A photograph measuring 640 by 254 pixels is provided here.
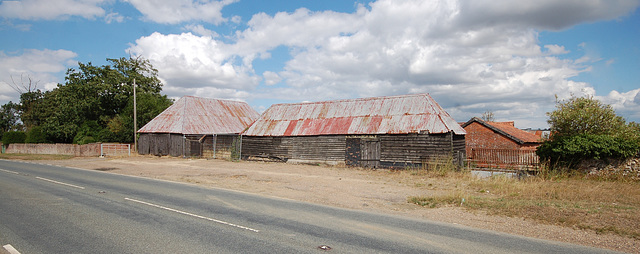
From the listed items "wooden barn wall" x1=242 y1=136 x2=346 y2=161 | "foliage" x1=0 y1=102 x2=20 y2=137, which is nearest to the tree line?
"wooden barn wall" x1=242 y1=136 x2=346 y2=161

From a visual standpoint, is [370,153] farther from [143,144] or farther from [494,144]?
[143,144]

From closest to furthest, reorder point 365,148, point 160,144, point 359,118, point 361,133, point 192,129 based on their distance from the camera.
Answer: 1. point 365,148
2. point 361,133
3. point 359,118
4. point 192,129
5. point 160,144

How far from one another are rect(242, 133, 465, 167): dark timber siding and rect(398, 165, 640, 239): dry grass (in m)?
6.31

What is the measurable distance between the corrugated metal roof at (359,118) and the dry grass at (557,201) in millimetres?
8060

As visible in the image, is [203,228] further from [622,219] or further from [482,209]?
[622,219]

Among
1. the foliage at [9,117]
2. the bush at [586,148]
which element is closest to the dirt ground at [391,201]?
the bush at [586,148]

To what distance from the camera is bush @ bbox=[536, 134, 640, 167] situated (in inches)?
633

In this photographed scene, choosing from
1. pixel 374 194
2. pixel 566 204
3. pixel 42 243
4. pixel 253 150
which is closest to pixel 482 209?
pixel 566 204

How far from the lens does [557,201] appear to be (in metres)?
10.9

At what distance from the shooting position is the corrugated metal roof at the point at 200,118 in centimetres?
3622

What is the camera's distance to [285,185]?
16047mm

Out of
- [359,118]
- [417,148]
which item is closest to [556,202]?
[417,148]

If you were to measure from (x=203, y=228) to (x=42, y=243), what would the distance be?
2.82 m

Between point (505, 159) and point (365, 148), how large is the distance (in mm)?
9616
